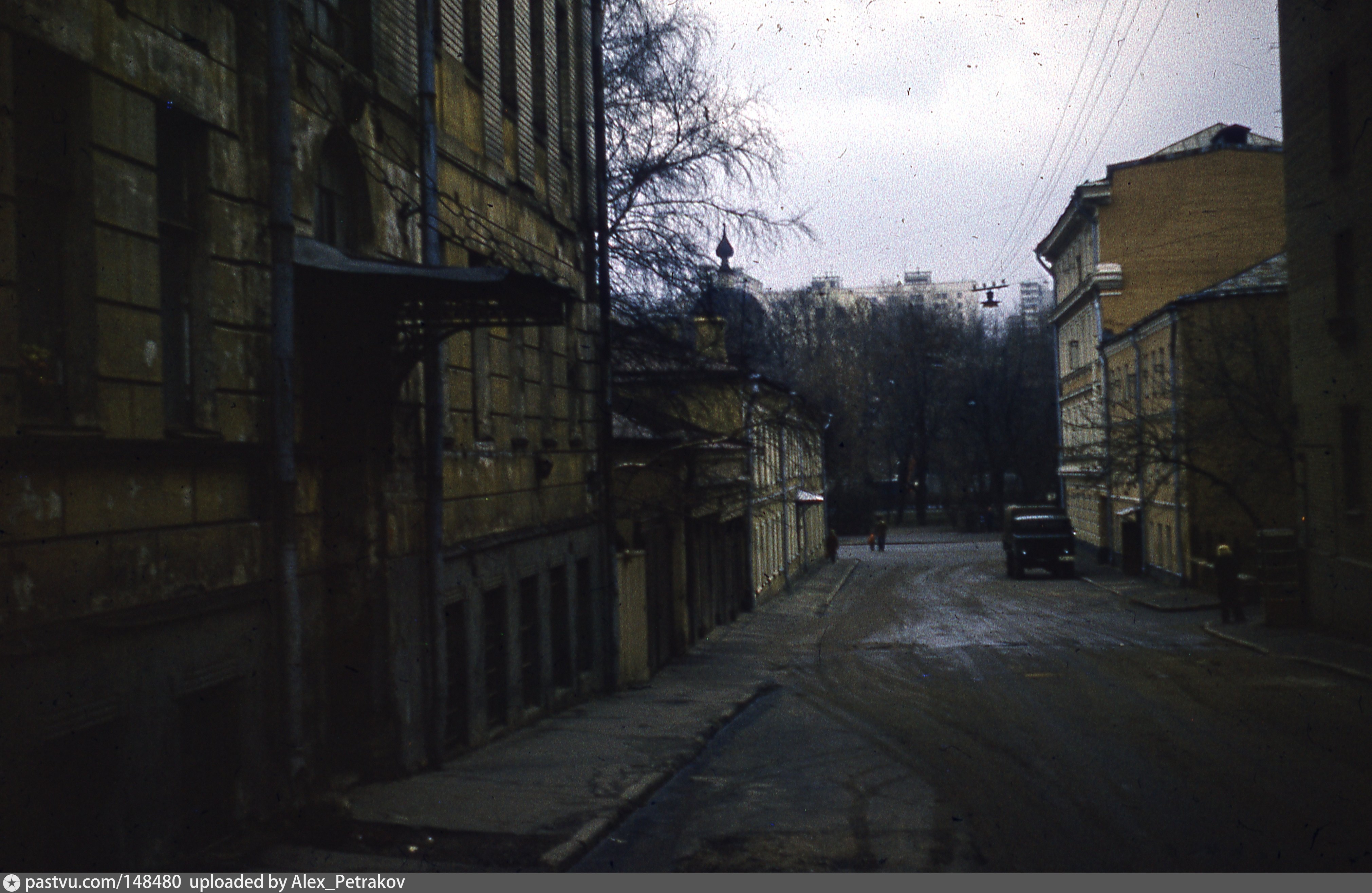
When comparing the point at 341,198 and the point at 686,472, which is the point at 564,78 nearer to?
the point at 341,198

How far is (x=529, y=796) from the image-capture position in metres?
10.9

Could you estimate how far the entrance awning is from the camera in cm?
947

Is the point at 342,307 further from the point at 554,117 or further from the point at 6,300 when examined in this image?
the point at 554,117

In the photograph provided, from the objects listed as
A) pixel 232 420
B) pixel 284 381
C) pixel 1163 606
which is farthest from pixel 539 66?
pixel 1163 606

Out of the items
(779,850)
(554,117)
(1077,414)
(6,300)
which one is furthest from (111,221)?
(1077,414)

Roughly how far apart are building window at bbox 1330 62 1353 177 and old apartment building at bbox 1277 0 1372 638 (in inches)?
0.8

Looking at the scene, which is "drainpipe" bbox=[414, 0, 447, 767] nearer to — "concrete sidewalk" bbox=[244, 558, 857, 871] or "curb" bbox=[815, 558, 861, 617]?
"concrete sidewalk" bbox=[244, 558, 857, 871]

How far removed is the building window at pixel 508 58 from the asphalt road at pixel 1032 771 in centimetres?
874

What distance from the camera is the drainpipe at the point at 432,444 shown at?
39.7ft

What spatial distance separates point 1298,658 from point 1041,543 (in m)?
24.2

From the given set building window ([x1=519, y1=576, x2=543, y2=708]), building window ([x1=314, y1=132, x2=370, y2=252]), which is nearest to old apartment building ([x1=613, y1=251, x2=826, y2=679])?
building window ([x1=519, y1=576, x2=543, y2=708])

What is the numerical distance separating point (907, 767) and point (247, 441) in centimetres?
746

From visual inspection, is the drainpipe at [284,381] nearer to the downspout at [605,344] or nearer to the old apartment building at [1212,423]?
the downspout at [605,344]

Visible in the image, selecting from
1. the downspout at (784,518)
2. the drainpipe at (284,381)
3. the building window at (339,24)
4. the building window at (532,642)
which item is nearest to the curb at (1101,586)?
the downspout at (784,518)
